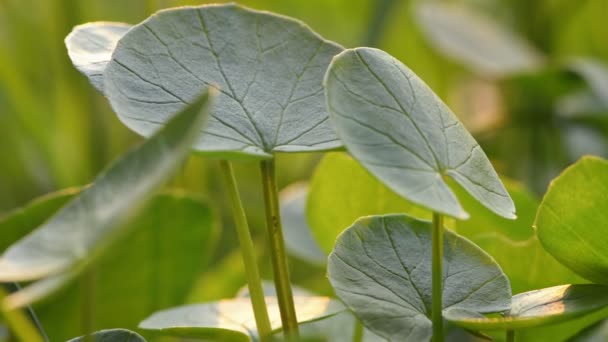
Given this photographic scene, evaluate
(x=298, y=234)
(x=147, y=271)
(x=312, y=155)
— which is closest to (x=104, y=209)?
(x=147, y=271)

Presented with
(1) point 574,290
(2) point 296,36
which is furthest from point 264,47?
(1) point 574,290

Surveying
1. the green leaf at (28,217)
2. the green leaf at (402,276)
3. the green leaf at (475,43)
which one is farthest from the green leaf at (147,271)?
the green leaf at (475,43)

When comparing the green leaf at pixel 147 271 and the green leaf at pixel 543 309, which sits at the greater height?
the green leaf at pixel 543 309

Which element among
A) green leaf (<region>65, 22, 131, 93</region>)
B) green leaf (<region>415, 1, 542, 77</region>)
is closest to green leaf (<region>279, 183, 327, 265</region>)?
green leaf (<region>65, 22, 131, 93</region>)

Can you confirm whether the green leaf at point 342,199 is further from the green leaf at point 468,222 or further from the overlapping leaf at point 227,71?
the overlapping leaf at point 227,71

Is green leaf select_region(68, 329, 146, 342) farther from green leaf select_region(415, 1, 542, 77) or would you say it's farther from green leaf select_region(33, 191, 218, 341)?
green leaf select_region(415, 1, 542, 77)

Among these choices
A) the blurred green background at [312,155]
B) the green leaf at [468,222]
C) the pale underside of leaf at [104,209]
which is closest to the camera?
the pale underside of leaf at [104,209]
